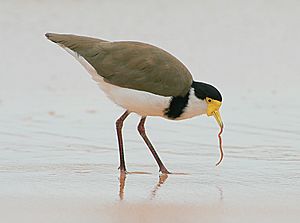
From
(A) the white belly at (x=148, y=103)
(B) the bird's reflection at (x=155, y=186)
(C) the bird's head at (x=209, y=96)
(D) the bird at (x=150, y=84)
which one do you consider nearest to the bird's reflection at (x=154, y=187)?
(B) the bird's reflection at (x=155, y=186)

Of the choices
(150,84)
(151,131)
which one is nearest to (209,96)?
(150,84)

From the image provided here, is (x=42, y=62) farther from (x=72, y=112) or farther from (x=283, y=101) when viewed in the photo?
(x=283, y=101)

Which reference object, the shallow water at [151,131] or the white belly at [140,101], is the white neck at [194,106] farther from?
the shallow water at [151,131]

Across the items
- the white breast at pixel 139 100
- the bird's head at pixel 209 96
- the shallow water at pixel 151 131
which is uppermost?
the bird's head at pixel 209 96

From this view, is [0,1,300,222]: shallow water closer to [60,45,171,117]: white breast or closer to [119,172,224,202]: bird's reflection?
[119,172,224,202]: bird's reflection

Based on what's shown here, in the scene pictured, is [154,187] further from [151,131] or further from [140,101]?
[151,131]

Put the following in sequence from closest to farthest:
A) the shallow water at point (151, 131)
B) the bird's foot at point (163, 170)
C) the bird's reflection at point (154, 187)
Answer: the shallow water at point (151, 131)
the bird's reflection at point (154, 187)
the bird's foot at point (163, 170)

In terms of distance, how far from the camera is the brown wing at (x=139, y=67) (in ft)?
22.1

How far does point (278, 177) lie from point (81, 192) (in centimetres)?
143

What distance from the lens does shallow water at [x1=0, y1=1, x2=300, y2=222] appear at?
5.66m

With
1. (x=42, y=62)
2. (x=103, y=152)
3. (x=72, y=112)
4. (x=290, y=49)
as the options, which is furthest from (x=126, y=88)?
(x=290, y=49)

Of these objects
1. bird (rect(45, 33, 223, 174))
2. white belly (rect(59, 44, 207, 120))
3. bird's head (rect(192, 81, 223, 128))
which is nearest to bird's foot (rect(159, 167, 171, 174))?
bird (rect(45, 33, 223, 174))

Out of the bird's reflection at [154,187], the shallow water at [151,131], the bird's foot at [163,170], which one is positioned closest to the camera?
the shallow water at [151,131]

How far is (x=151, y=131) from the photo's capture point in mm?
8359
